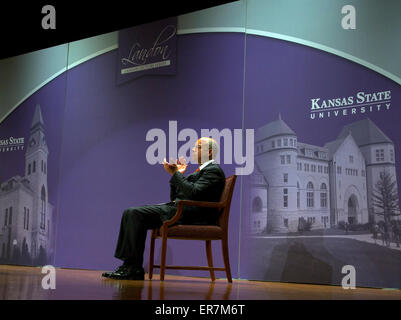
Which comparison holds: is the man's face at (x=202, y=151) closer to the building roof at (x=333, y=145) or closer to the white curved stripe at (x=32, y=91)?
the building roof at (x=333, y=145)

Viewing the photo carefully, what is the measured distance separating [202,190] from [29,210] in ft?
10.5

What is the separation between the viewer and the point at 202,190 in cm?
377

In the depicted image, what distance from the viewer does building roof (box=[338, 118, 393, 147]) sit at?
3.86 meters

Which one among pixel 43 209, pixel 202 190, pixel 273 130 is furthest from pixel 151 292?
pixel 43 209

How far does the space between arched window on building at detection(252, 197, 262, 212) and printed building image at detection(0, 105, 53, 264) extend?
2.63m

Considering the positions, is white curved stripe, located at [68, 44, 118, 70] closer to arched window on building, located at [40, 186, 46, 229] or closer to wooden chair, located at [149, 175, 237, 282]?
arched window on building, located at [40, 186, 46, 229]

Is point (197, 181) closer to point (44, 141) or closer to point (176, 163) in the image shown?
point (176, 163)

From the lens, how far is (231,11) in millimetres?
4852

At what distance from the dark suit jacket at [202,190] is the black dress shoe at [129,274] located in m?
0.49

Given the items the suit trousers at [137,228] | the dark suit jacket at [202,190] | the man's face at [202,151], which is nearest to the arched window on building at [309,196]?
the dark suit jacket at [202,190]

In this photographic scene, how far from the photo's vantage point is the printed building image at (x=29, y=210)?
5.91m

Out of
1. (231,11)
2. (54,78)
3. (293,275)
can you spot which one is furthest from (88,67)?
(293,275)

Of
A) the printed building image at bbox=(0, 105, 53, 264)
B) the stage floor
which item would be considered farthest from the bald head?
the printed building image at bbox=(0, 105, 53, 264)
